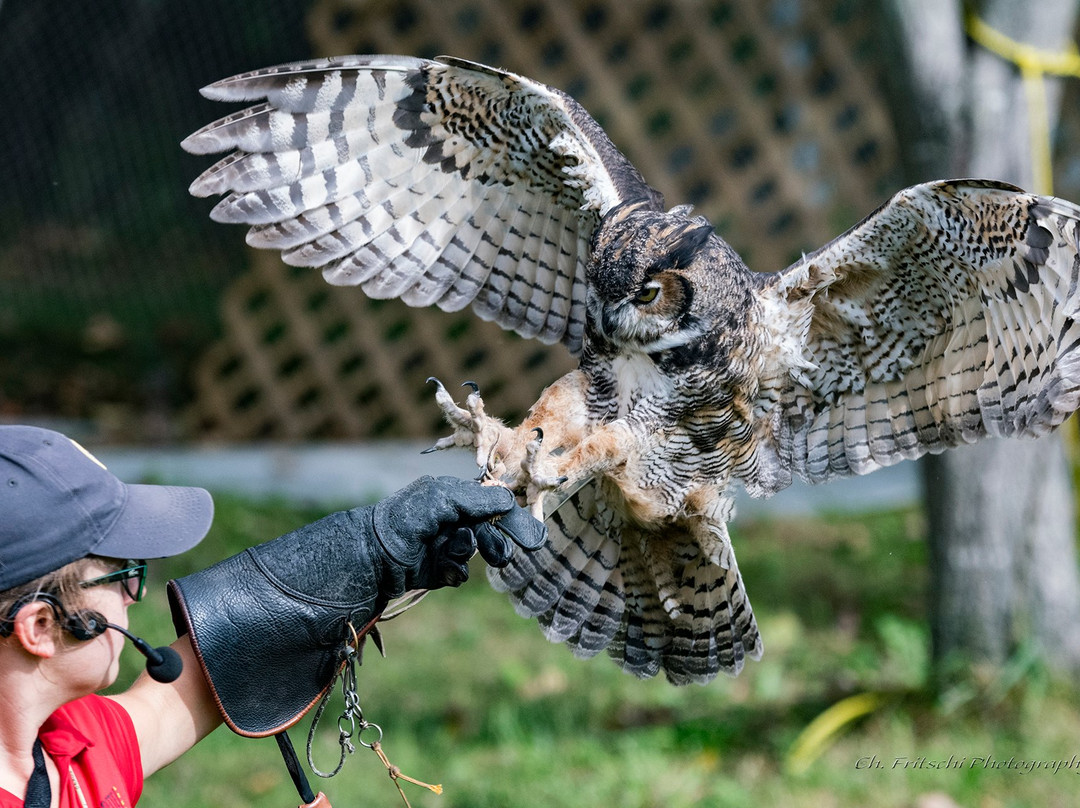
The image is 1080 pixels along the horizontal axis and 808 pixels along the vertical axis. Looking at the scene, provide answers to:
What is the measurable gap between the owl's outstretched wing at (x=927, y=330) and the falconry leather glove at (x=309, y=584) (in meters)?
0.93

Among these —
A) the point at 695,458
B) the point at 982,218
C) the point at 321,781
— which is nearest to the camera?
the point at 982,218

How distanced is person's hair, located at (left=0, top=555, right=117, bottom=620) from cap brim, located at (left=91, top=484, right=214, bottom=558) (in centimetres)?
5

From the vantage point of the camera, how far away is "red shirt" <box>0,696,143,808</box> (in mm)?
1886

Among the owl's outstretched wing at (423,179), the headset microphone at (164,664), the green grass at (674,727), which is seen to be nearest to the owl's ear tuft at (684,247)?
the owl's outstretched wing at (423,179)

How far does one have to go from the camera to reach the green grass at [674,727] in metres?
3.69

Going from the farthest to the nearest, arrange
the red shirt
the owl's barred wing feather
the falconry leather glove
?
the owl's barred wing feather < the falconry leather glove < the red shirt

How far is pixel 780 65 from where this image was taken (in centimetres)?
696

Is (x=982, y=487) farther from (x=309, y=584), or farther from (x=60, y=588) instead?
(x=60, y=588)

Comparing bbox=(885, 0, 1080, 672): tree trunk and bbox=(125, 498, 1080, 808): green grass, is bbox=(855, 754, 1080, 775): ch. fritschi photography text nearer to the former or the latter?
bbox=(125, 498, 1080, 808): green grass

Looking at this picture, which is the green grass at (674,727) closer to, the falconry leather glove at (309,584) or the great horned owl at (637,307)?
the great horned owl at (637,307)

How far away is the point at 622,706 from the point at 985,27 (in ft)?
9.52

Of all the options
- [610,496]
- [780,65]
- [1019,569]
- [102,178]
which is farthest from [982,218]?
[102,178]

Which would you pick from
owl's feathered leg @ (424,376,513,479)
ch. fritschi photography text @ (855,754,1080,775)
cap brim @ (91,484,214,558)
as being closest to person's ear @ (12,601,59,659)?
cap brim @ (91,484,214,558)

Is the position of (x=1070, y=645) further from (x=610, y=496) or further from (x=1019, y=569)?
(x=610, y=496)
